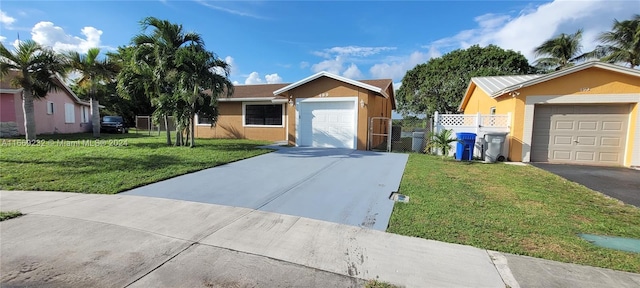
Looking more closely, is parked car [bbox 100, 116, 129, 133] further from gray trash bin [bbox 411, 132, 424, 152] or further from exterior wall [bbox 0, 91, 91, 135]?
gray trash bin [bbox 411, 132, 424, 152]

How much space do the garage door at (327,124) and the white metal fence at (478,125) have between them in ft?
12.7

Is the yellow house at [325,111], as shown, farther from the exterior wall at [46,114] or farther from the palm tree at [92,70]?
the exterior wall at [46,114]

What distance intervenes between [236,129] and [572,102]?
16532 mm

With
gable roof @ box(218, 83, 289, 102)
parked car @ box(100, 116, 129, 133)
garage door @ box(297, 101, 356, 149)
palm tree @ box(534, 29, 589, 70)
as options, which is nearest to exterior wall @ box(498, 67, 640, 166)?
garage door @ box(297, 101, 356, 149)

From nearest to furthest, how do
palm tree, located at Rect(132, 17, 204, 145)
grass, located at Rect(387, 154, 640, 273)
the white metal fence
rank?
grass, located at Rect(387, 154, 640, 273) < the white metal fence < palm tree, located at Rect(132, 17, 204, 145)

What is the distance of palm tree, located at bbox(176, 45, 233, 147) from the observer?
1124 centimetres

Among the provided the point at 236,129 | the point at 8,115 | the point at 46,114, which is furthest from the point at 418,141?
the point at 46,114

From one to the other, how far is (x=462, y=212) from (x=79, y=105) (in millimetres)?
30258

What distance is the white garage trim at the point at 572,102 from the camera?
9117 millimetres

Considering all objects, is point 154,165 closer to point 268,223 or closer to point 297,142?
point 268,223

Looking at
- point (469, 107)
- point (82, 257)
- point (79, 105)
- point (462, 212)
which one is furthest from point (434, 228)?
point (79, 105)

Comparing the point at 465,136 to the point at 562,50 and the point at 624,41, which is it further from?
the point at 562,50

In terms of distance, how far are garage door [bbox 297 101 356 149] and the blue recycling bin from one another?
4483mm

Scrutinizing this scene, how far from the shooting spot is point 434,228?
3.98m
